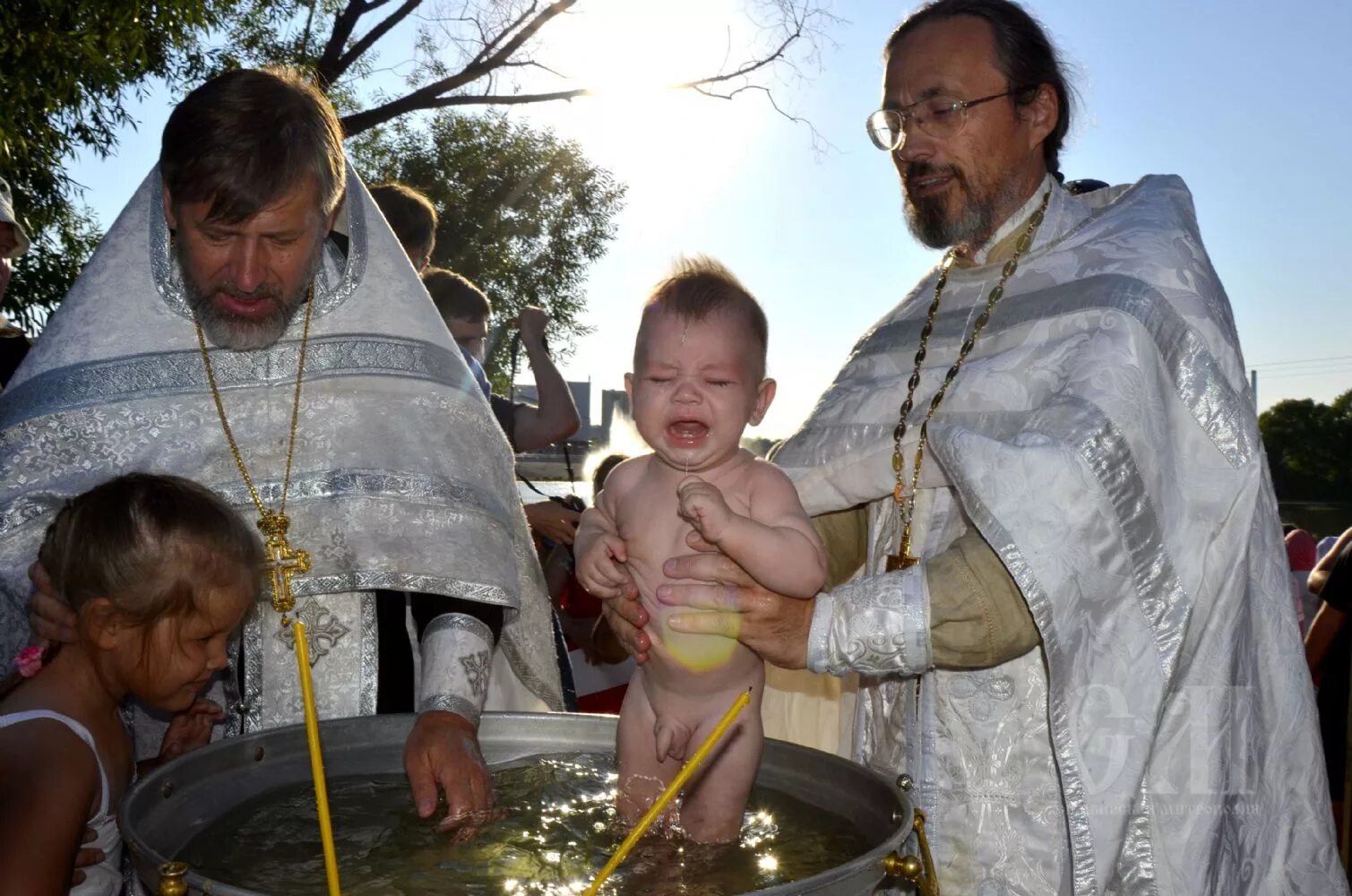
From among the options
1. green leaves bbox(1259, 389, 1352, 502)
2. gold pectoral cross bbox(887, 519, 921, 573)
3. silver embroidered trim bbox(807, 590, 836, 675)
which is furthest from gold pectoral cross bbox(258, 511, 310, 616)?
green leaves bbox(1259, 389, 1352, 502)

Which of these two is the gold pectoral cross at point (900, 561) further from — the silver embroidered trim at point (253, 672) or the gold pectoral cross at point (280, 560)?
the silver embroidered trim at point (253, 672)

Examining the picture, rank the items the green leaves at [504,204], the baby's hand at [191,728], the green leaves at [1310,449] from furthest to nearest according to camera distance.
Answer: the green leaves at [1310,449] → the green leaves at [504,204] → the baby's hand at [191,728]

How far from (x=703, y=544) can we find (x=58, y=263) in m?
9.52

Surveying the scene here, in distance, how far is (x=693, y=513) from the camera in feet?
7.43

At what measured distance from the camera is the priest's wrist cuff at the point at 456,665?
238 centimetres

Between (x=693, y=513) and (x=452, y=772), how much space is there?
60 cm

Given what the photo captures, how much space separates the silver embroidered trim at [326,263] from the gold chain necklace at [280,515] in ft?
0.14

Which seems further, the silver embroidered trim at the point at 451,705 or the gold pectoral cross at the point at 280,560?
the gold pectoral cross at the point at 280,560

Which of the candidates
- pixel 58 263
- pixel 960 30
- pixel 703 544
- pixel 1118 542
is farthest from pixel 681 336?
pixel 58 263

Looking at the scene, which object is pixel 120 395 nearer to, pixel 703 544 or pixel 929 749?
pixel 703 544

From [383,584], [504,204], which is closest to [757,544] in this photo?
[383,584]

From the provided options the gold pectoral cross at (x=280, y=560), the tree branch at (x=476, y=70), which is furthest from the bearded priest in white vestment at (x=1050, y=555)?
the tree branch at (x=476, y=70)

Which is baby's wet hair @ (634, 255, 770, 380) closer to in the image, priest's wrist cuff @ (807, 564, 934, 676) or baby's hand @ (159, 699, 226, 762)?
priest's wrist cuff @ (807, 564, 934, 676)

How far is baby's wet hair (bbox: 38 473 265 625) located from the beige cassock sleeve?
1208mm
